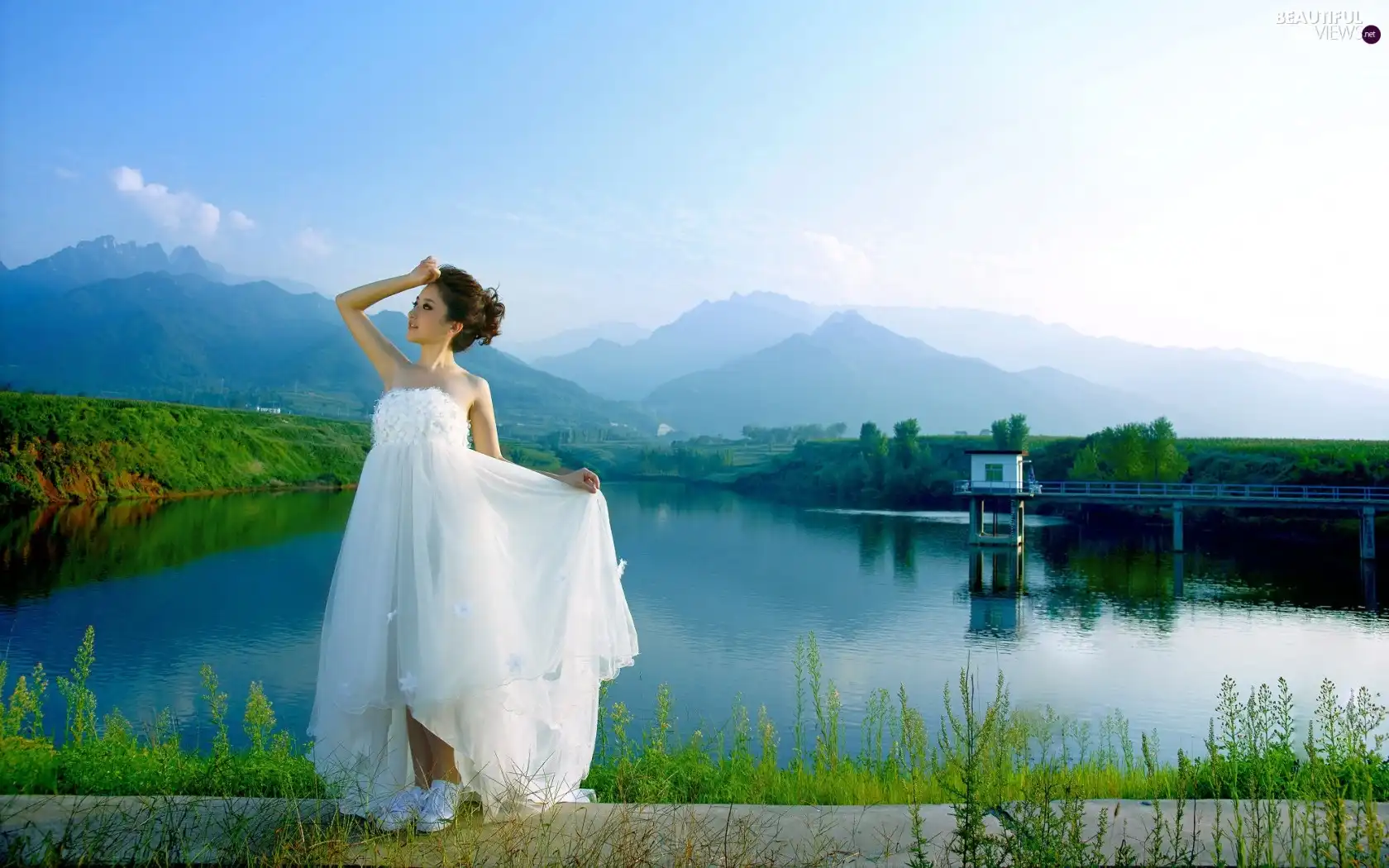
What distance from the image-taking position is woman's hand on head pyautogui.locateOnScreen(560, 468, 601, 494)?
148 inches

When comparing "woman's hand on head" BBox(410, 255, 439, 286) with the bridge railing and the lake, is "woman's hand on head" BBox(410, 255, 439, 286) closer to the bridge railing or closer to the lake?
the lake

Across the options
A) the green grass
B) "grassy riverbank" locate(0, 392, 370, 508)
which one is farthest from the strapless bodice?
"grassy riverbank" locate(0, 392, 370, 508)

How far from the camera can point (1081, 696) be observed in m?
15.1

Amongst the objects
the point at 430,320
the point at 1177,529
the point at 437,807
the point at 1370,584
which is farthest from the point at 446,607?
the point at 1177,529

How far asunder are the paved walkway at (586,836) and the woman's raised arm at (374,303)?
5.33 feet

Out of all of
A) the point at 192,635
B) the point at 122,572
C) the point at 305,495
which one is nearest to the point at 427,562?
the point at 192,635

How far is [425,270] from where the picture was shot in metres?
3.59

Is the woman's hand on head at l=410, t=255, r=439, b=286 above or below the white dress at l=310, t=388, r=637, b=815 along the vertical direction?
above

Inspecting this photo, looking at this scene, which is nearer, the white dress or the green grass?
the green grass

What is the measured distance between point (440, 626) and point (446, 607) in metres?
0.07

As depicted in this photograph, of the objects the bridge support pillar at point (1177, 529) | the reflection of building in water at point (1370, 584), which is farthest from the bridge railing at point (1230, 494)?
the reflection of building in water at point (1370, 584)

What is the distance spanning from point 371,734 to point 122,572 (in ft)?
82.4

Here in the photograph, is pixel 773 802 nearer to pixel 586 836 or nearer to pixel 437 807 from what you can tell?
pixel 586 836

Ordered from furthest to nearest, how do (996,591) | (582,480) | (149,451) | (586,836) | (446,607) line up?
1. (149,451)
2. (996,591)
3. (582,480)
4. (446,607)
5. (586,836)
